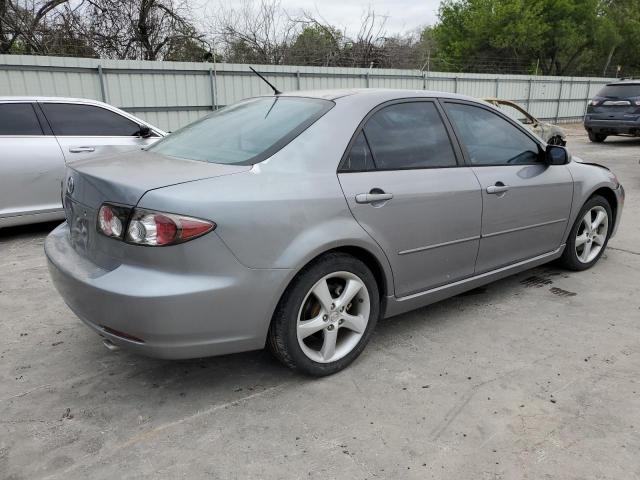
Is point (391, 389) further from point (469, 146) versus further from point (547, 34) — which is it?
point (547, 34)

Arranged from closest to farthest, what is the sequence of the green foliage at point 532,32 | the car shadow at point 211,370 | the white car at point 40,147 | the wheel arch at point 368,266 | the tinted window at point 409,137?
the wheel arch at point 368,266, the car shadow at point 211,370, the tinted window at point 409,137, the white car at point 40,147, the green foliage at point 532,32

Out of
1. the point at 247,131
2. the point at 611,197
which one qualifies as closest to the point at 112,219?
the point at 247,131

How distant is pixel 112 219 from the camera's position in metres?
2.46

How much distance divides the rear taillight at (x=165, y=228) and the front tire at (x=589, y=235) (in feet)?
10.9

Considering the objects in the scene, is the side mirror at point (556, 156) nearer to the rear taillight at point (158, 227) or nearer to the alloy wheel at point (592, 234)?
the alloy wheel at point (592, 234)

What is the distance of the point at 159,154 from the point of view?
10.2ft

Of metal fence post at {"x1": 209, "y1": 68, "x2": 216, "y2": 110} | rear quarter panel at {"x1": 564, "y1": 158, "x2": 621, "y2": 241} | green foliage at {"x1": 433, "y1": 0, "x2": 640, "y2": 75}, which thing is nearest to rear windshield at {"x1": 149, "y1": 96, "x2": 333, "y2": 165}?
rear quarter panel at {"x1": 564, "y1": 158, "x2": 621, "y2": 241}

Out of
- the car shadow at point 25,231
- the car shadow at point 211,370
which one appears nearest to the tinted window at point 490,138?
the car shadow at point 211,370

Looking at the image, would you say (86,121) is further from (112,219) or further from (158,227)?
(158,227)

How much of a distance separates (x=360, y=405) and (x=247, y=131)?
1.62 m

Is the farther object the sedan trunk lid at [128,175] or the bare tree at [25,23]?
the bare tree at [25,23]

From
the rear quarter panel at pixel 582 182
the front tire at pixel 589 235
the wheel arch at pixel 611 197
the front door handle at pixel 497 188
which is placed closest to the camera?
the front door handle at pixel 497 188

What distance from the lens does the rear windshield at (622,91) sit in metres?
14.3

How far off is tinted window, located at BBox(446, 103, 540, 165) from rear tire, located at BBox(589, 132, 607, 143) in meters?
13.7
